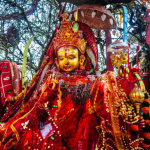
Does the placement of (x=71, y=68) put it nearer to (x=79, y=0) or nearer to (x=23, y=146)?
(x=79, y=0)

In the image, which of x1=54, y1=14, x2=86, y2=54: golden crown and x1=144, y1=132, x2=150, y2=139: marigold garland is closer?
x1=144, y1=132, x2=150, y2=139: marigold garland

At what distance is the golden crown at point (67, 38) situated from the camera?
281 cm

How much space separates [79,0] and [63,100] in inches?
62.2

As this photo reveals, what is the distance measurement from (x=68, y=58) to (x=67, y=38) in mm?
359

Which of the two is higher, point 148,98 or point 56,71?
point 56,71

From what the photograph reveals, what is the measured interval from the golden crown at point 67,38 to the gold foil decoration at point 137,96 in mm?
1106

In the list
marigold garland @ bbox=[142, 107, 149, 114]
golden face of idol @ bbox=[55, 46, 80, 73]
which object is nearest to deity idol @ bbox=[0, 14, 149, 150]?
golden face of idol @ bbox=[55, 46, 80, 73]

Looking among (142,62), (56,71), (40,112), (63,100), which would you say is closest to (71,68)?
(56,71)

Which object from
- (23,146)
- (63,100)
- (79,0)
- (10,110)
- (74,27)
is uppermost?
(79,0)

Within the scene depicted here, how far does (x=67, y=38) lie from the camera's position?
283 cm

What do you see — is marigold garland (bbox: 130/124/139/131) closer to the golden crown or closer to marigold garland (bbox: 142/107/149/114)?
marigold garland (bbox: 142/107/149/114)

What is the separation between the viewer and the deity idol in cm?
209

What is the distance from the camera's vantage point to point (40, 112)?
2.33 m

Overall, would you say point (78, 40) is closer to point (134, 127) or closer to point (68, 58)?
point (68, 58)
